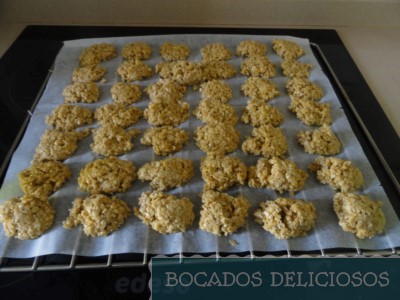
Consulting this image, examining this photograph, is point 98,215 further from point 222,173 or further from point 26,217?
point 222,173

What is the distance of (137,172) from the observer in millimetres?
1103

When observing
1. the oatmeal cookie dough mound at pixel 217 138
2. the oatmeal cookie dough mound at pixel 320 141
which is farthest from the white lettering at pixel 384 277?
the oatmeal cookie dough mound at pixel 217 138

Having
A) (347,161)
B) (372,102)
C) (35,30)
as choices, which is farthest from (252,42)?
(35,30)

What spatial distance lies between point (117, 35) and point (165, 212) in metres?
1.10

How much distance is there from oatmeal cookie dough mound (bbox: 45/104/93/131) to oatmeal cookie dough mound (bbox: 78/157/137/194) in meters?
0.22

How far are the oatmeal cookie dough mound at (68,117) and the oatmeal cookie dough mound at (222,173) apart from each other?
1.57ft

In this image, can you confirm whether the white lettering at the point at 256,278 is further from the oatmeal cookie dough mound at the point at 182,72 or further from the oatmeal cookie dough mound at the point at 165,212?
the oatmeal cookie dough mound at the point at 182,72

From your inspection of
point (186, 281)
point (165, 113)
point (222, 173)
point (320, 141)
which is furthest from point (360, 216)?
point (165, 113)

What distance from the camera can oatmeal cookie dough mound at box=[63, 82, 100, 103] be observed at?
1.32 m

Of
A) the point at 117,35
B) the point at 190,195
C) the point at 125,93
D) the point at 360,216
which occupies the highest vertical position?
the point at 117,35

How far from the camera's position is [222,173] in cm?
107

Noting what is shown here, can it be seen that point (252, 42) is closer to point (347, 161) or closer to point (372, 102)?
point (372, 102)

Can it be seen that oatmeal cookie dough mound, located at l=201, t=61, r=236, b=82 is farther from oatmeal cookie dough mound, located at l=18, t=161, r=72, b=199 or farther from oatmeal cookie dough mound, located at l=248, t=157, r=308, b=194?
oatmeal cookie dough mound, located at l=18, t=161, r=72, b=199

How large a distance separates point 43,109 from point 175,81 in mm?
520
